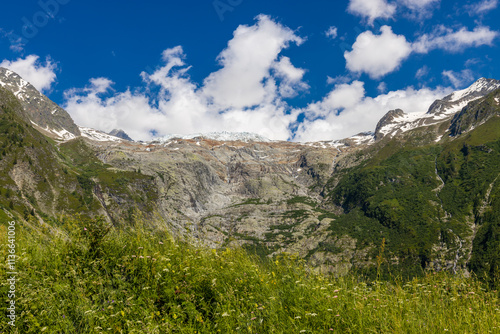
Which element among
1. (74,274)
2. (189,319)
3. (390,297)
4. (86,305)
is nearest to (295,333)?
(189,319)

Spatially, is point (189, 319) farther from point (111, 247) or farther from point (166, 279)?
point (111, 247)

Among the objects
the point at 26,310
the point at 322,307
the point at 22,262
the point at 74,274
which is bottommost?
the point at 322,307

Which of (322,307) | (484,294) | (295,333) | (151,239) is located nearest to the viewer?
(295,333)

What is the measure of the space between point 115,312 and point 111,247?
7.87 feet

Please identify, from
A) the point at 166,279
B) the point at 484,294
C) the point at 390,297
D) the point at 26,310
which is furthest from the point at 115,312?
the point at 484,294

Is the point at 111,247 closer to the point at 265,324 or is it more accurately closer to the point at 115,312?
the point at 115,312

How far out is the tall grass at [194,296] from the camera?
540cm

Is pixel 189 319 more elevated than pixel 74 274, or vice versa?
pixel 74 274

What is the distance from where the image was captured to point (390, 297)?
6.75 m

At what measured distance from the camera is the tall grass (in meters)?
5.40

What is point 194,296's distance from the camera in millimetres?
6363

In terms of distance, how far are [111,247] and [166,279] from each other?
2317 millimetres

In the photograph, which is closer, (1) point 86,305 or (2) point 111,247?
(1) point 86,305

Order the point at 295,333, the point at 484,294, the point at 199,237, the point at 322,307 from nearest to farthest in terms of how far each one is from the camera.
Result: 1. the point at 295,333
2. the point at 322,307
3. the point at 484,294
4. the point at 199,237
